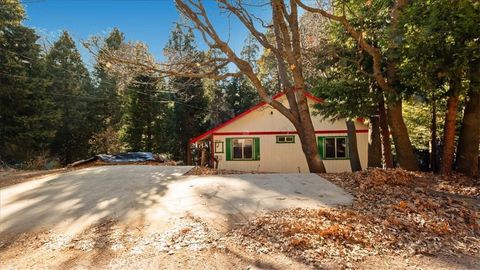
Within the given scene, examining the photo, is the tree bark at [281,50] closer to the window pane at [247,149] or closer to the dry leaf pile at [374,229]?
the dry leaf pile at [374,229]

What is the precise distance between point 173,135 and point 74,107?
840 cm

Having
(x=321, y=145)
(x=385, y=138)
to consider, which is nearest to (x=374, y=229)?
(x=385, y=138)

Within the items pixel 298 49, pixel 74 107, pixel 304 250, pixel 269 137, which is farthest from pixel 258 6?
pixel 74 107

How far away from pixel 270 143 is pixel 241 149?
1554 mm

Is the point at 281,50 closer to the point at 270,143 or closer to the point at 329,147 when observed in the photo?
the point at 270,143

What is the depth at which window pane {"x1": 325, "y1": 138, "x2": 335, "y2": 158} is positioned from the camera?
1678 centimetres

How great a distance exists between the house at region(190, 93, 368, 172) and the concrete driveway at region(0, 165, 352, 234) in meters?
8.42

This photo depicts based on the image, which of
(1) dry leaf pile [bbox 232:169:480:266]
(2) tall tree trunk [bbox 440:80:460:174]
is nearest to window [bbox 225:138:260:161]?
(2) tall tree trunk [bbox 440:80:460:174]

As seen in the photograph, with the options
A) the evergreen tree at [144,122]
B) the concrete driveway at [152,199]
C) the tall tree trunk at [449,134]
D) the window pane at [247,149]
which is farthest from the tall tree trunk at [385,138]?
the evergreen tree at [144,122]

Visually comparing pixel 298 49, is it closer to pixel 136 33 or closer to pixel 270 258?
pixel 270 258

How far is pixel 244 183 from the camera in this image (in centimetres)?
746

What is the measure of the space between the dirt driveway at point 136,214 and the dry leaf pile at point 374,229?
14.8 inches

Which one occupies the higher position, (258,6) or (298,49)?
(258,6)

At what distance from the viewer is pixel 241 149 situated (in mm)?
17219
